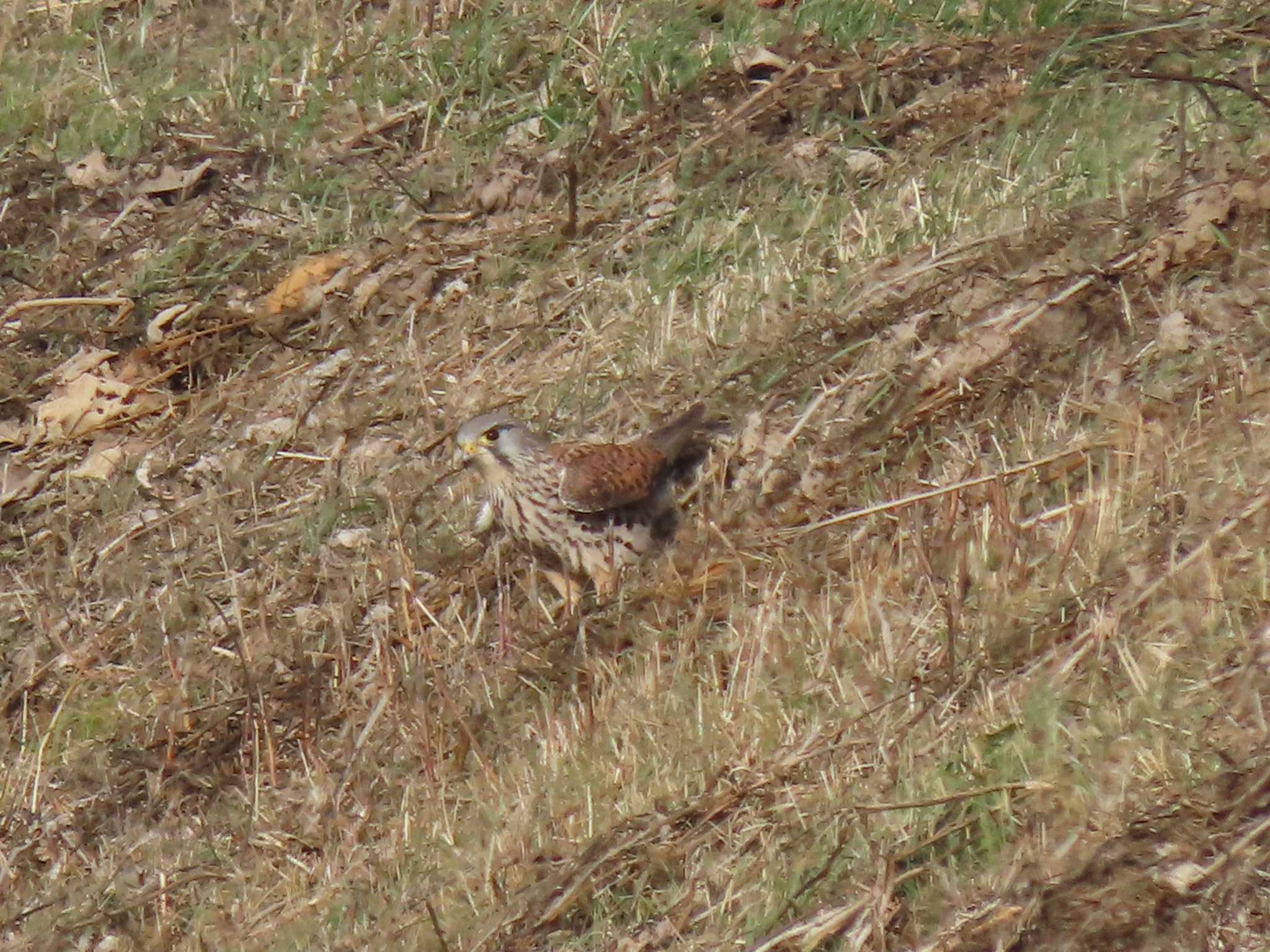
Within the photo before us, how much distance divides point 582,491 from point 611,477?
0.36 ft

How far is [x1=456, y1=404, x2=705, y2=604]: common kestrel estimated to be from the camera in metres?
6.90

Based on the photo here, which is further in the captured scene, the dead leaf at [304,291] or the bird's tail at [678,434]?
the dead leaf at [304,291]

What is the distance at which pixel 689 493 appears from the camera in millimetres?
7012

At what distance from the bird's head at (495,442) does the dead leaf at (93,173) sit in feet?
8.39

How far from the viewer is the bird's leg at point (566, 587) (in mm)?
6734

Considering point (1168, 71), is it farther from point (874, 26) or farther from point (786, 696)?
point (786, 696)

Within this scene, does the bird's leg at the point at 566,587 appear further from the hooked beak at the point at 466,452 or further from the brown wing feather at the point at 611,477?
the hooked beak at the point at 466,452

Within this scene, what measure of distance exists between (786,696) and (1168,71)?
128 inches

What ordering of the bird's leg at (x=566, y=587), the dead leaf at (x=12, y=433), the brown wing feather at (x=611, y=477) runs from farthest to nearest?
the dead leaf at (x=12, y=433) → the brown wing feather at (x=611, y=477) → the bird's leg at (x=566, y=587)

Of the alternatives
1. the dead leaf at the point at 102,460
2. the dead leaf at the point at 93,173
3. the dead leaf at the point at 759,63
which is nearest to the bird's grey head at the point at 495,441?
the dead leaf at the point at 102,460

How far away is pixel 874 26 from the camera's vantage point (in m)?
8.35

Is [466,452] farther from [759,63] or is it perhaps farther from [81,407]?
[759,63]

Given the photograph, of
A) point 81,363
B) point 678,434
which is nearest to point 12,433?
point 81,363

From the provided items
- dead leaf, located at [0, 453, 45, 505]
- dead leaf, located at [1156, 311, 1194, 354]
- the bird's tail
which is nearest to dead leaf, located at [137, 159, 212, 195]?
dead leaf, located at [0, 453, 45, 505]
